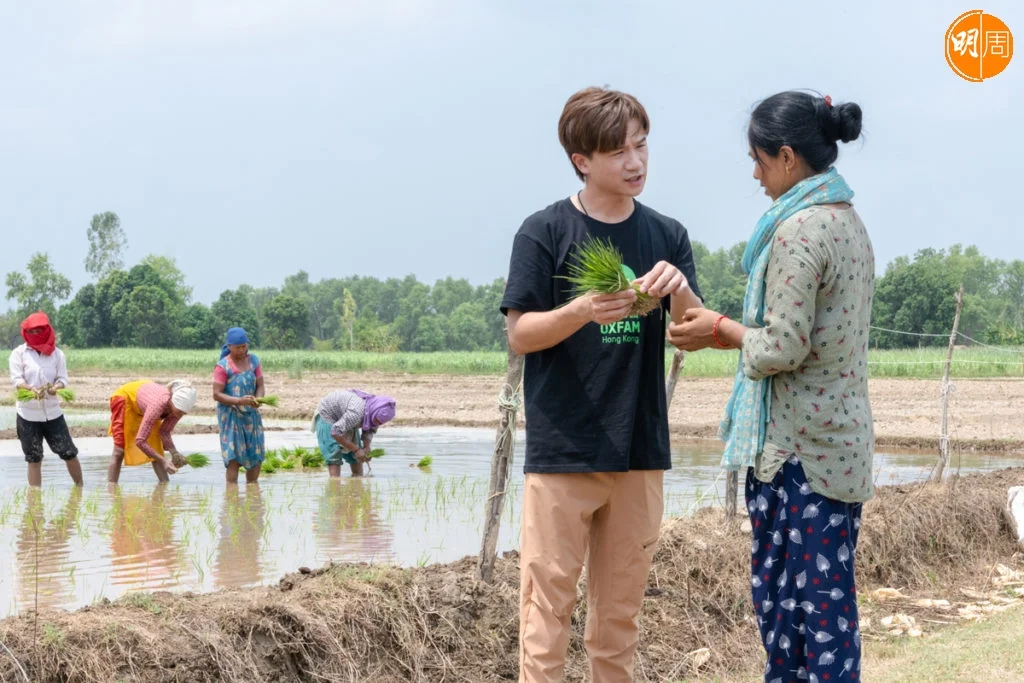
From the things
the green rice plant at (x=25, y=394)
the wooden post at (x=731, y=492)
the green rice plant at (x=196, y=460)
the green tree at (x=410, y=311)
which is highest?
the green tree at (x=410, y=311)

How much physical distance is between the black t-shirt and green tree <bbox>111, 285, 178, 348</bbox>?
79906 mm

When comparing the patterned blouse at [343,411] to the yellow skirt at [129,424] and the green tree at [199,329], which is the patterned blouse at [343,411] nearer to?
the yellow skirt at [129,424]

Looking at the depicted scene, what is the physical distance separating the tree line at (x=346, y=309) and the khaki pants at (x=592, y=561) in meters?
53.4

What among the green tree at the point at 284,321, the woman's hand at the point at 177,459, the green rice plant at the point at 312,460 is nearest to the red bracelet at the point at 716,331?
the woman's hand at the point at 177,459

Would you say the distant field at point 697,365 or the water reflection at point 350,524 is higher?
the distant field at point 697,365

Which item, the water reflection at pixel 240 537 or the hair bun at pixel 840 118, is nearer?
the hair bun at pixel 840 118

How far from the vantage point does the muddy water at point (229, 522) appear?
22.7 feet

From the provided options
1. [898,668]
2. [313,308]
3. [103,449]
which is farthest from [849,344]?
[313,308]

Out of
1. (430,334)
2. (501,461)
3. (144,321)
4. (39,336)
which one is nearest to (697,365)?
(39,336)

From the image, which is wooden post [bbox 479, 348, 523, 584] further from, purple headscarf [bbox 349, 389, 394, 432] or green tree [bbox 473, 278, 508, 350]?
green tree [bbox 473, 278, 508, 350]

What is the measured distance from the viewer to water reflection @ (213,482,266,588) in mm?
6922

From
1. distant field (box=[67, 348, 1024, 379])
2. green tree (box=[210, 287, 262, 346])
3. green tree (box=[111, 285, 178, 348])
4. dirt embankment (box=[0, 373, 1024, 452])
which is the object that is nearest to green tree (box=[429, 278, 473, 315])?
green tree (box=[210, 287, 262, 346])

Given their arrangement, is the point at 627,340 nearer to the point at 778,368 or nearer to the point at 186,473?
the point at 778,368

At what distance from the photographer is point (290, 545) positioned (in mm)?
7957
